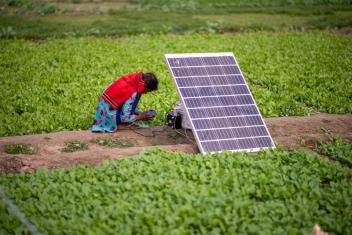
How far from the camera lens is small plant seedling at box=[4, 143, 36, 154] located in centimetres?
1034

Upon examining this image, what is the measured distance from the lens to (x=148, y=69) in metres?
17.0

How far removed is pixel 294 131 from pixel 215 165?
9.82 feet

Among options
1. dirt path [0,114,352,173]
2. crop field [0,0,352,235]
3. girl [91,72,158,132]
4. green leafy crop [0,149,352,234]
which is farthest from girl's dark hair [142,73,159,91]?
green leafy crop [0,149,352,234]

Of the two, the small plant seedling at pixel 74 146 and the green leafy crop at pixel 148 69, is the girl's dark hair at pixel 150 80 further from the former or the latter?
Answer: the small plant seedling at pixel 74 146

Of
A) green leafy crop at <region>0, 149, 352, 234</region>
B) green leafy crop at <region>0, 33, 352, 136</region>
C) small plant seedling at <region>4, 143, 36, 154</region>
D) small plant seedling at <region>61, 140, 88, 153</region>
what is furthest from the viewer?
green leafy crop at <region>0, 33, 352, 136</region>

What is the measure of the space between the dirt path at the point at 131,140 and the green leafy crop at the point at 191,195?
548mm

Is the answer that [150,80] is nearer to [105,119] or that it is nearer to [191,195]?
[105,119]

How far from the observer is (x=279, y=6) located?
93.3 feet

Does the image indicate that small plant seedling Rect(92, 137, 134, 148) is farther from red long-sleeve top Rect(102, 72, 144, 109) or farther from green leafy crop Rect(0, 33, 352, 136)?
green leafy crop Rect(0, 33, 352, 136)

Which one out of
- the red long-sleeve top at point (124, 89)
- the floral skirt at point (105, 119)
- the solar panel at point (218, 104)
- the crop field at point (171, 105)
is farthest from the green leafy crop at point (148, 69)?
the solar panel at point (218, 104)

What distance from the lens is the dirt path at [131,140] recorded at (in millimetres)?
9836

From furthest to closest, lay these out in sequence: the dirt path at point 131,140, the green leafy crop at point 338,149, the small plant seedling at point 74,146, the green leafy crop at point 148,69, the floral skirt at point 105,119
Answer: the green leafy crop at point 148,69 → the floral skirt at point 105,119 → the small plant seedling at point 74,146 → the green leafy crop at point 338,149 → the dirt path at point 131,140

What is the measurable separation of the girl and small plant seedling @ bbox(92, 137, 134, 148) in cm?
39

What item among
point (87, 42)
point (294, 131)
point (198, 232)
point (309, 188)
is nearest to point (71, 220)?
point (198, 232)
